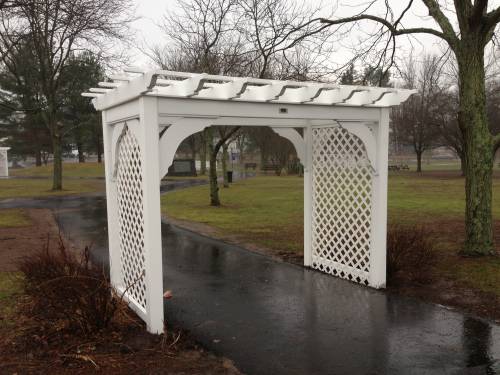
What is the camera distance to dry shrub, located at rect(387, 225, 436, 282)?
18.8 ft

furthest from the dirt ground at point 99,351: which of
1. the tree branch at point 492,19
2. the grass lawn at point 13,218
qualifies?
the grass lawn at point 13,218

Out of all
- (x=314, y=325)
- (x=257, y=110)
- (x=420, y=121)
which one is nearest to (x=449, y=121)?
(x=420, y=121)

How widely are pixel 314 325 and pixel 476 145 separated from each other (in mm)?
4167

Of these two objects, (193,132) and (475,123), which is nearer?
(193,132)

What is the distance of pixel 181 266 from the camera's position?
6.73m

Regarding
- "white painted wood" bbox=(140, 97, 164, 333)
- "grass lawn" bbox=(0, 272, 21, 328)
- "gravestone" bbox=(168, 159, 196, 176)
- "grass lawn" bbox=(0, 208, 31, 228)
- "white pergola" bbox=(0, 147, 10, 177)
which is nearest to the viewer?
"white painted wood" bbox=(140, 97, 164, 333)

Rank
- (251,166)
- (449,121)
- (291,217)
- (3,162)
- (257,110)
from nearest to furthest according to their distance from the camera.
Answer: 1. (257,110)
2. (291,217)
3. (449,121)
4. (3,162)
5. (251,166)

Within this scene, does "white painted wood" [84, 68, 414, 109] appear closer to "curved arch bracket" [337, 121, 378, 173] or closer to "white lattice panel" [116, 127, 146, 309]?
"curved arch bracket" [337, 121, 378, 173]

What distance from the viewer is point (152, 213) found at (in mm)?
3990

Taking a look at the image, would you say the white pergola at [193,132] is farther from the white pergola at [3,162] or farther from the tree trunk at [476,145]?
the white pergola at [3,162]

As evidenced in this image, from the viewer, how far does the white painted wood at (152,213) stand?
3828 millimetres

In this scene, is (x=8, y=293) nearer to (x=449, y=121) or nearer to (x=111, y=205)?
(x=111, y=205)

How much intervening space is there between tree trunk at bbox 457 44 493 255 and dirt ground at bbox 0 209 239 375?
16.3ft

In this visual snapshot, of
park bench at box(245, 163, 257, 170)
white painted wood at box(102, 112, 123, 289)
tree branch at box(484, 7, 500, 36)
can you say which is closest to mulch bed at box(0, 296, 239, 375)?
white painted wood at box(102, 112, 123, 289)
